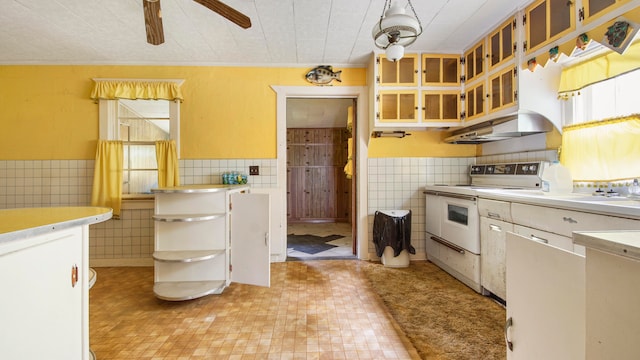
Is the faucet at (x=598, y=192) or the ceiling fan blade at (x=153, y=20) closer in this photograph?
the ceiling fan blade at (x=153, y=20)

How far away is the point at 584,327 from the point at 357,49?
2.96 m

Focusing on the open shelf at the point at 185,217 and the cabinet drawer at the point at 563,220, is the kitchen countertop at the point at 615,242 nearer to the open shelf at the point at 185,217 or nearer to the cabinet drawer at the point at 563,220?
the cabinet drawer at the point at 563,220

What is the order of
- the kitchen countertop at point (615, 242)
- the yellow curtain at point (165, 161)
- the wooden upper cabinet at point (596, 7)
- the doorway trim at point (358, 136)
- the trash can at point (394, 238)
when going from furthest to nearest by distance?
the doorway trim at point (358, 136) < the yellow curtain at point (165, 161) < the trash can at point (394, 238) < the wooden upper cabinet at point (596, 7) < the kitchen countertop at point (615, 242)

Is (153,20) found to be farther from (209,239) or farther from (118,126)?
(118,126)

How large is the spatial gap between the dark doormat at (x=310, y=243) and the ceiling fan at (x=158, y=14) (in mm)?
2797

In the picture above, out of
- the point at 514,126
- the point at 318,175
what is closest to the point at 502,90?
the point at 514,126

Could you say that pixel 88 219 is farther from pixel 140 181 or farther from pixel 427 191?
pixel 427 191

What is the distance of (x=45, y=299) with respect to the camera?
0.95m

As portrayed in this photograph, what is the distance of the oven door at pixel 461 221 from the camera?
7.90 ft

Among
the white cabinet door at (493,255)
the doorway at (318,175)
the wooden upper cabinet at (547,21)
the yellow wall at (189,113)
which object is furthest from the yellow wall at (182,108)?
the doorway at (318,175)

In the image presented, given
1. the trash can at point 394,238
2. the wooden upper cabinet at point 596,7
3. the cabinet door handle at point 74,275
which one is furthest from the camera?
the trash can at point 394,238

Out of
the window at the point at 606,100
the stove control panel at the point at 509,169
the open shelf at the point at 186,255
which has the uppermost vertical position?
the window at the point at 606,100

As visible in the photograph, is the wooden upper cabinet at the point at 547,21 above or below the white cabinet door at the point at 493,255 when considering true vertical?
above

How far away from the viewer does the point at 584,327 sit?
2.11 feet
